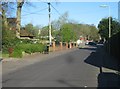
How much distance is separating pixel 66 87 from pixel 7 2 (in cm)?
3447

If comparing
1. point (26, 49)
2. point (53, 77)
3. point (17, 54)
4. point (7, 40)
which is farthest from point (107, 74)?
point (7, 40)

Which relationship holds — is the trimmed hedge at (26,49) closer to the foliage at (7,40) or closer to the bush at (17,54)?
the bush at (17,54)

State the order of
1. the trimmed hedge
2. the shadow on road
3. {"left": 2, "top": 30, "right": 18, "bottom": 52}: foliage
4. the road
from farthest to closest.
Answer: {"left": 2, "top": 30, "right": 18, "bottom": 52}: foliage < the trimmed hedge < the shadow on road < the road

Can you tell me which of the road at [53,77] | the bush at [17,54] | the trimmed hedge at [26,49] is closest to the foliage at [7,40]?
the trimmed hedge at [26,49]

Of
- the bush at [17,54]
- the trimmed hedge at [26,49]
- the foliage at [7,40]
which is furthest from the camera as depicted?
the foliage at [7,40]

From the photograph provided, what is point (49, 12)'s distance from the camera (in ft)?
193

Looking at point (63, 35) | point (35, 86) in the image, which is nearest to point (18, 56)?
point (35, 86)

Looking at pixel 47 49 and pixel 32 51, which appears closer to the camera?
pixel 32 51

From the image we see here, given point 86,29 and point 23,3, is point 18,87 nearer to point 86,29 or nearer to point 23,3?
point 23,3

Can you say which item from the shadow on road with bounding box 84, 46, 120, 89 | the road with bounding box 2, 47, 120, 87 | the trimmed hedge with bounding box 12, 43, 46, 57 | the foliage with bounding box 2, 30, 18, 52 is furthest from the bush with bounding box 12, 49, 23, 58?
the road with bounding box 2, 47, 120, 87

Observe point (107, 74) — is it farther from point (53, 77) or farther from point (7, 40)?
point (7, 40)

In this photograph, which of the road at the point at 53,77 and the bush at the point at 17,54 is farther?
the bush at the point at 17,54

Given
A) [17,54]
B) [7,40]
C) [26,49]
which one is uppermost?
[7,40]

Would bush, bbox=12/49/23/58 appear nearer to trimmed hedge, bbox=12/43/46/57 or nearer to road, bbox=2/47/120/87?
trimmed hedge, bbox=12/43/46/57
